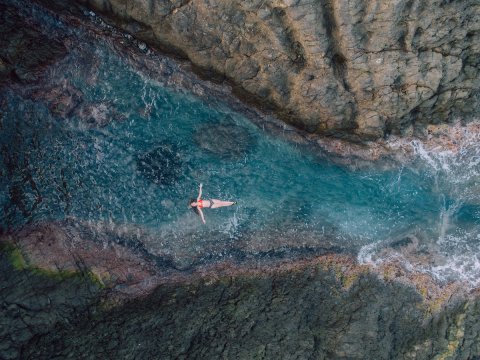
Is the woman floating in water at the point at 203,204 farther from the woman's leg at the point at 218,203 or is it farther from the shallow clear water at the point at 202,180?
the shallow clear water at the point at 202,180

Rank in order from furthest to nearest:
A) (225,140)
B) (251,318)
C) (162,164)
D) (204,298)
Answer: (225,140) < (162,164) < (204,298) < (251,318)

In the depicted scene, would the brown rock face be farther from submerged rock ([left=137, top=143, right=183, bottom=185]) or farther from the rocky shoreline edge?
the rocky shoreline edge

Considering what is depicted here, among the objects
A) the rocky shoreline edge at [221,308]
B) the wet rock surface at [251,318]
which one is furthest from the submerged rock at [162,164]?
the wet rock surface at [251,318]

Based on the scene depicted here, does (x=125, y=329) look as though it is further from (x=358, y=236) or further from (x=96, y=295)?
(x=358, y=236)

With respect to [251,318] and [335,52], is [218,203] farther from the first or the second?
[335,52]

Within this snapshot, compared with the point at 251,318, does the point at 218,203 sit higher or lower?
higher

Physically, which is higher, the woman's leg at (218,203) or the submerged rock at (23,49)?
the submerged rock at (23,49)

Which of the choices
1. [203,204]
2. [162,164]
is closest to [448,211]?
[203,204]
